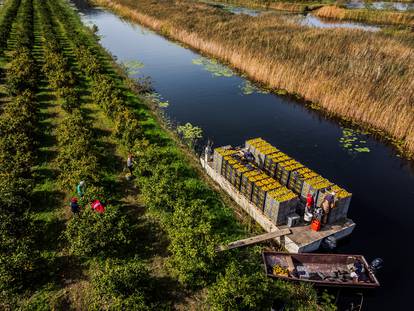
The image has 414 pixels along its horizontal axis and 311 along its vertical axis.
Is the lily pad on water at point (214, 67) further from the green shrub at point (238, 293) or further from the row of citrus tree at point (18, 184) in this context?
the green shrub at point (238, 293)

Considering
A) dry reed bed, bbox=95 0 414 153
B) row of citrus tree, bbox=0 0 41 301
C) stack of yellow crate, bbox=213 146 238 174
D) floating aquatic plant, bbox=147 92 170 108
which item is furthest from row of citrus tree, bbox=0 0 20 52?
stack of yellow crate, bbox=213 146 238 174

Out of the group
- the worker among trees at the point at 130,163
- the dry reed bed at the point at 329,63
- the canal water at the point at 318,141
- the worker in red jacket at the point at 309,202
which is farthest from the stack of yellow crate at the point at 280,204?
the dry reed bed at the point at 329,63

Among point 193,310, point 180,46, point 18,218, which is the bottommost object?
point 193,310

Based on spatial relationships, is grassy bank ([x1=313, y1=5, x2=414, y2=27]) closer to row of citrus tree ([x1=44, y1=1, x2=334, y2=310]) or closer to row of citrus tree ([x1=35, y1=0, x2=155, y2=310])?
row of citrus tree ([x1=35, y1=0, x2=155, y2=310])

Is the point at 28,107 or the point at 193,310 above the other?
the point at 28,107

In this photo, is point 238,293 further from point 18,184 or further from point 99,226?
point 18,184

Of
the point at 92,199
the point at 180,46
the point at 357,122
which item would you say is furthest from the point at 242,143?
the point at 180,46

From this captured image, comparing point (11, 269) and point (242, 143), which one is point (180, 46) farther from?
point (11, 269)

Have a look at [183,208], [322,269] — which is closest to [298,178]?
[322,269]
